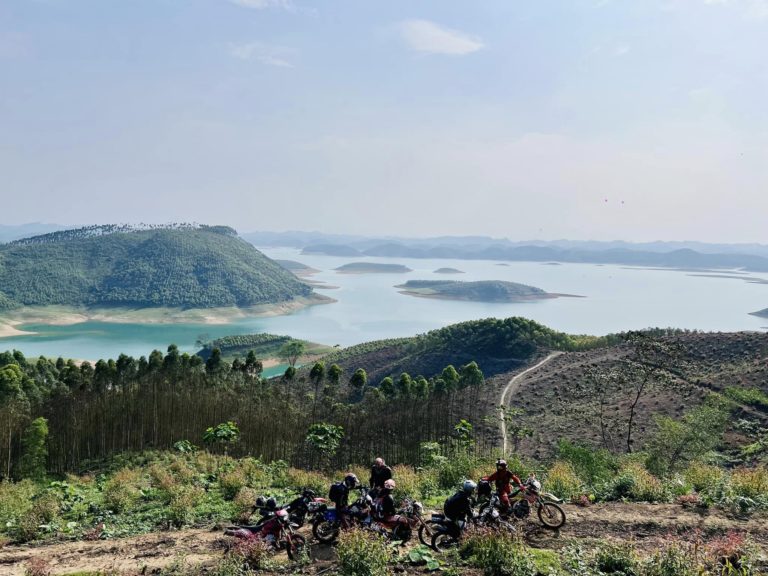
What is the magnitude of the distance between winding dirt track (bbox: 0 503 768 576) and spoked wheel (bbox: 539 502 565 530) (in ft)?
0.77

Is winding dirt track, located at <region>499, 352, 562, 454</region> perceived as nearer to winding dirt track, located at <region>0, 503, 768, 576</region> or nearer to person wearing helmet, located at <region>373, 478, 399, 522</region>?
winding dirt track, located at <region>0, 503, 768, 576</region>

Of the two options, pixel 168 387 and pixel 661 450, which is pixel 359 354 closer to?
pixel 168 387

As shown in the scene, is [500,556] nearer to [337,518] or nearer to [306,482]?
[337,518]

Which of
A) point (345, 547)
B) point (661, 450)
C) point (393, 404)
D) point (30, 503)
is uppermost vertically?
point (345, 547)

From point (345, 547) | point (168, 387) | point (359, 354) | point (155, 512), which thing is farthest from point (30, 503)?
point (359, 354)

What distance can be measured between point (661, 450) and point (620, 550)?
2498 cm

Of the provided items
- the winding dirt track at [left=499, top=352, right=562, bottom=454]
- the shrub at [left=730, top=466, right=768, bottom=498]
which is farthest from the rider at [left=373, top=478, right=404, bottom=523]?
the winding dirt track at [left=499, top=352, right=562, bottom=454]

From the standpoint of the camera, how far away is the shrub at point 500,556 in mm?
10203

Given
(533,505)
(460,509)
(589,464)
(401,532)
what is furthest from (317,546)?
(589,464)

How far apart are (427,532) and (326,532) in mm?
2552

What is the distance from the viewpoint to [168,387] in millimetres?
48750

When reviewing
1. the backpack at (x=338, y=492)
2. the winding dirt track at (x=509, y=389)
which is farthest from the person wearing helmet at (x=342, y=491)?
the winding dirt track at (x=509, y=389)

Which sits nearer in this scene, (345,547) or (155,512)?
(345,547)

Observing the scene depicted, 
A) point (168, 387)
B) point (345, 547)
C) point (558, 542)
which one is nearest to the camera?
point (345, 547)
